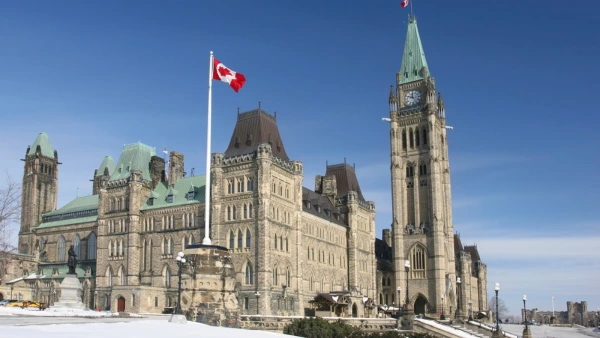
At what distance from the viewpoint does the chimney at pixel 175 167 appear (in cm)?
7962

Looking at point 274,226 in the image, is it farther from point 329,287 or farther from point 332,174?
point 332,174

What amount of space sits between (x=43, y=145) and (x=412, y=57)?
60.1 meters

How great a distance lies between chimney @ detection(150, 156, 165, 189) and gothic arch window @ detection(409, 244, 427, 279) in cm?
4069

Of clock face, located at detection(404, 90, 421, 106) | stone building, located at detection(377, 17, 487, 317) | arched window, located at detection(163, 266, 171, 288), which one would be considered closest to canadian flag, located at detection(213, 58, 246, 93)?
arched window, located at detection(163, 266, 171, 288)

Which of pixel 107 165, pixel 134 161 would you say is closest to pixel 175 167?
pixel 134 161

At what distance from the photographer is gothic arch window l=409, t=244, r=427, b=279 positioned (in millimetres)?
98312

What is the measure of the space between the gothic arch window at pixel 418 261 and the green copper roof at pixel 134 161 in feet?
139

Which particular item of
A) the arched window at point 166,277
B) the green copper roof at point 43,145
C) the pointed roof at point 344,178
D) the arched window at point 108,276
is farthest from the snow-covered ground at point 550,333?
the green copper roof at point 43,145

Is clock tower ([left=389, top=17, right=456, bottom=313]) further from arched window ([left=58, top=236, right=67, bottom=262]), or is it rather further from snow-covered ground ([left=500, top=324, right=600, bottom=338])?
arched window ([left=58, top=236, right=67, bottom=262])

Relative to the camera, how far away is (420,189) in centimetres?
10169

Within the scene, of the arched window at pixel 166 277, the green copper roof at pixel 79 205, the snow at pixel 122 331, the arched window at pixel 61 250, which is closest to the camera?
the snow at pixel 122 331

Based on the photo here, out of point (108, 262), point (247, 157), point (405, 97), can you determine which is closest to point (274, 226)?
point (247, 157)

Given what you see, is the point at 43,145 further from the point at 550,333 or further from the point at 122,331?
the point at 122,331

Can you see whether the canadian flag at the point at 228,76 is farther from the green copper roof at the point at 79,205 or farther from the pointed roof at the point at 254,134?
the green copper roof at the point at 79,205
